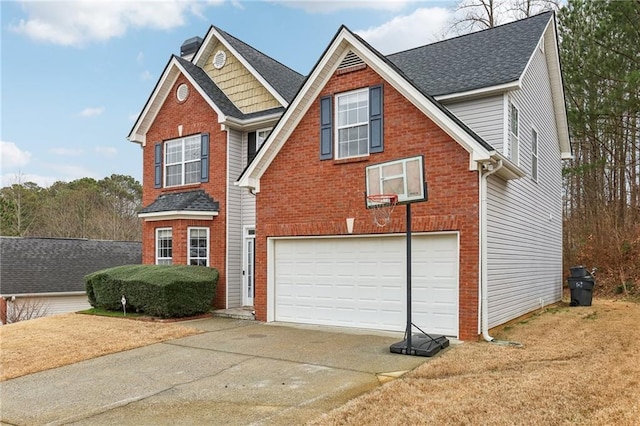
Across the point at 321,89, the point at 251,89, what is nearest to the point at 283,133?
the point at 321,89

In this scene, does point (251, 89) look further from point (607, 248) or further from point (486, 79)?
point (607, 248)

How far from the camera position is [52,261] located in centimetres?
2634

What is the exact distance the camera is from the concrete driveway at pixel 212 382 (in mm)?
5457

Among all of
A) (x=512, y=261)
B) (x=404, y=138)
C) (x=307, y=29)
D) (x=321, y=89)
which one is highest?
(x=307, y=29)

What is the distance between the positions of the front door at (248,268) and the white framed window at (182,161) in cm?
258

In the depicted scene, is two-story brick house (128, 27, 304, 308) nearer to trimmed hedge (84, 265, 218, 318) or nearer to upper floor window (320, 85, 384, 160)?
trimmed hedge (84, 265, 218, 318)

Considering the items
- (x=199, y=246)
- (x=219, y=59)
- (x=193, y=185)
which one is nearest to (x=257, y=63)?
(x=219, y=59)

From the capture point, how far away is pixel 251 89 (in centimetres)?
1579

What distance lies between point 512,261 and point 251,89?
31.7ft

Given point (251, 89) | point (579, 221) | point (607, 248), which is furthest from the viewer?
point (579, 221)

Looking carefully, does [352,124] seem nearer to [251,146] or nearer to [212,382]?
[251,146]

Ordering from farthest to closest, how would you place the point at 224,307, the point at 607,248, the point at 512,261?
the point at 607,248 < the point at 224,307 < the point at 512,261

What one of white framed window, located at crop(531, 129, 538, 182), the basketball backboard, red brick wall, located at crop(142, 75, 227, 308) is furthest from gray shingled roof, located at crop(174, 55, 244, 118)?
white framed window, located at crop(531, 129, 538, 182)

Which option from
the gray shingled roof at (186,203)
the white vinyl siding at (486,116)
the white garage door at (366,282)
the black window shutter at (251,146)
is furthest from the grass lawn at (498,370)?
the black window shutter at (251,146)
